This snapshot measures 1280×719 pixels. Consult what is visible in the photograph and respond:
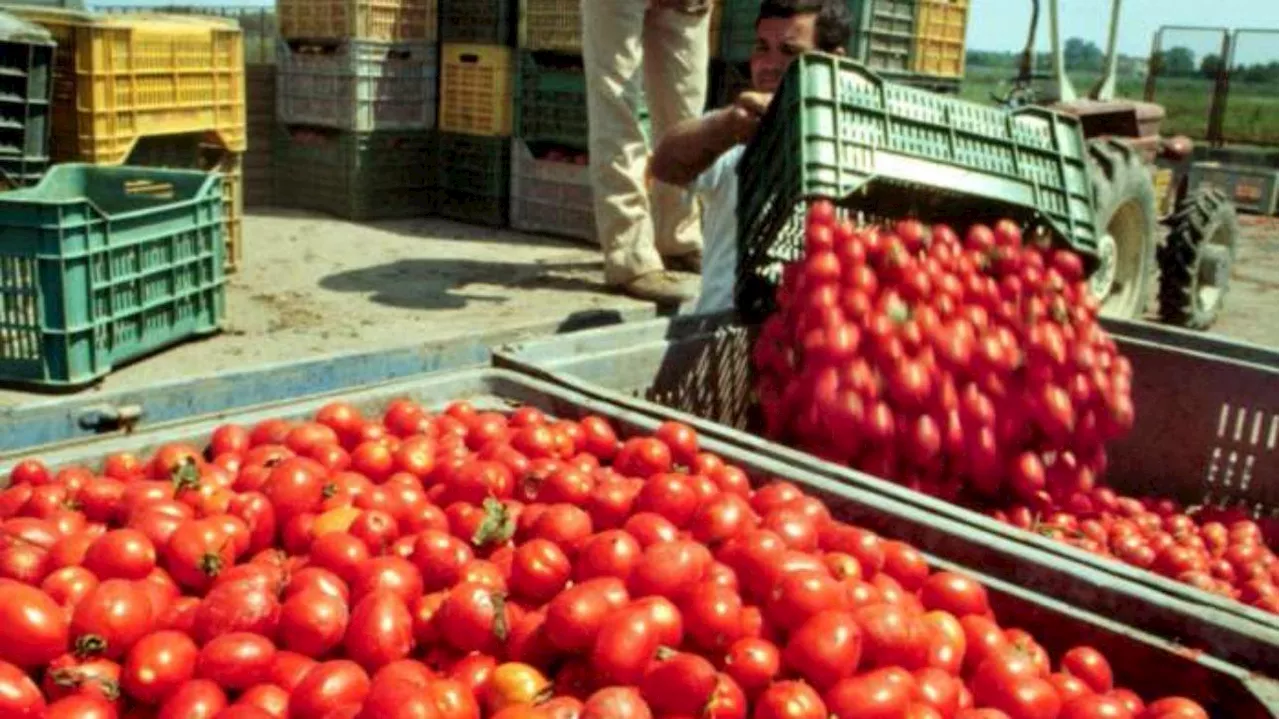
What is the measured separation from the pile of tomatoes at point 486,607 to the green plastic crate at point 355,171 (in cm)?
867

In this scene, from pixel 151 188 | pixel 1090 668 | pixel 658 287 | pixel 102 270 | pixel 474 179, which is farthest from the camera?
pixel 474 179

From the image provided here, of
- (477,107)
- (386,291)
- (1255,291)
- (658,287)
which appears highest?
(477,107)

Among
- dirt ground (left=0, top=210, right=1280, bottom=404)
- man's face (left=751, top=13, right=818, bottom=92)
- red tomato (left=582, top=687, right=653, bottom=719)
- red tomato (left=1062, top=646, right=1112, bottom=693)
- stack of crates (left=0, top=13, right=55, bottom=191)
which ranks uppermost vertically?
man's face (left=751, top=13, right=818, bottom=92)

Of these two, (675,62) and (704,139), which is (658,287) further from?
(704,139)

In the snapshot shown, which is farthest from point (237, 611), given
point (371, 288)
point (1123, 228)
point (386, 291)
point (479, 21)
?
point (479, 21)

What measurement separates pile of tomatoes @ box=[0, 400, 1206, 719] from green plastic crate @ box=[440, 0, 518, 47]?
854cm

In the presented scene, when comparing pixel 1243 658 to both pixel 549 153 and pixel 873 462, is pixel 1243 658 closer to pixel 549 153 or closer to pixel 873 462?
pixel 873 462

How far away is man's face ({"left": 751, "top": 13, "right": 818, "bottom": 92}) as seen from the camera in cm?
445

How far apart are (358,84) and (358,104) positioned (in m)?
0.18

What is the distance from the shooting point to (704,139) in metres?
4.31

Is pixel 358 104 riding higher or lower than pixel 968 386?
higher

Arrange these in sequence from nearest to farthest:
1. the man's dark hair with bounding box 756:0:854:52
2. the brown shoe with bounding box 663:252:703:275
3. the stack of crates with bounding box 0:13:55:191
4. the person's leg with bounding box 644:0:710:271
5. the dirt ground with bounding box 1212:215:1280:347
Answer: the man's dark hair with bounding box 756:0:854:52
the stack of crates with bounding box 0:13:55:191
the person's leg with bounding box 644:0:710:271
the brown shoe with bounding box 663:252:703:275
the dirt ground with bounding box 1212:215:1280:347

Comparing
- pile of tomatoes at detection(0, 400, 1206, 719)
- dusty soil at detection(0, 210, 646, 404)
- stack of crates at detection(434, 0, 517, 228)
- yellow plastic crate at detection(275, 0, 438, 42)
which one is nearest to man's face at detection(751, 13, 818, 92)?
dusty soil at detection(0, 210, 646, 404)

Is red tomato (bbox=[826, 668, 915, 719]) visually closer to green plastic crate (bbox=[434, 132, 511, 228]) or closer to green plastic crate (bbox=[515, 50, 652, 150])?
green plastic crate (bbox=[515, 50, 652, 150])
